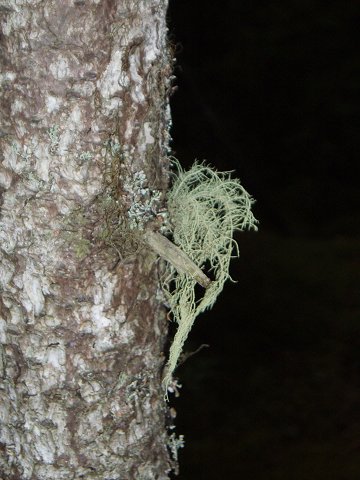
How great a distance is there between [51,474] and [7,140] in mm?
602

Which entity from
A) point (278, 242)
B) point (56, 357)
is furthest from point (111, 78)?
point (278, 242)

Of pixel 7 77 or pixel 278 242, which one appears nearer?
pixel 7 77

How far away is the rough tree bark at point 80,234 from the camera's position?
3.22 feet

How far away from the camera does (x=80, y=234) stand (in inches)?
41.1

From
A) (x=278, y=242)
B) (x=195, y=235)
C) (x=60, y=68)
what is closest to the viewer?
(x=60, y=68)

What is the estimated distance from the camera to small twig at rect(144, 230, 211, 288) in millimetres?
1102

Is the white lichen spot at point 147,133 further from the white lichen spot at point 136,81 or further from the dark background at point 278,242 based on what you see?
the dark background at point 278,242

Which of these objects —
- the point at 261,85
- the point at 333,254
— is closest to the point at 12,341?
the point at 333,254

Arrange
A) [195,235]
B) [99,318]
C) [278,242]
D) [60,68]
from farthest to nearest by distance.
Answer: [278,242] < [195,235] < [99,318] < [60,68]

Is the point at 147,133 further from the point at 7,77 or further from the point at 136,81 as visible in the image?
the point at 7,77

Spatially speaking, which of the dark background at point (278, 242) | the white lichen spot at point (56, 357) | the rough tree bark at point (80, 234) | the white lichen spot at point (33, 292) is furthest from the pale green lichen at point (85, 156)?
the dark background at point (278, 242)

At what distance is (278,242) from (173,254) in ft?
9.12

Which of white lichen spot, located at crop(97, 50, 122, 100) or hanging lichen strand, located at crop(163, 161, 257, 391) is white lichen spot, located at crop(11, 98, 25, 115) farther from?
hanging lichen strand, located at crop(163, 161, 257, 391)

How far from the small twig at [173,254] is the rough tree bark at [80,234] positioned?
3 centimetres
